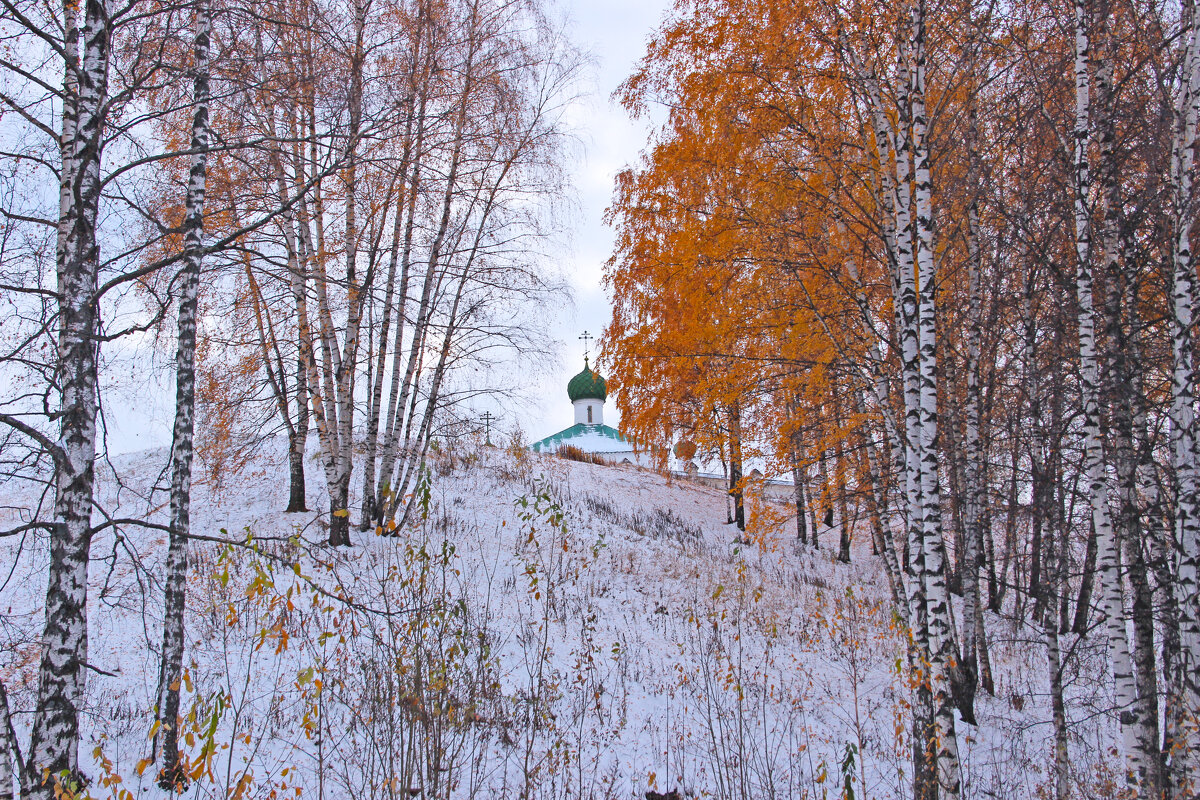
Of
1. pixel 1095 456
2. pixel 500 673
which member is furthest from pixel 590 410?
pixel 1095 456

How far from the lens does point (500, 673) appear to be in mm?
5840

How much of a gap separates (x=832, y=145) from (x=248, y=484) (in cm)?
1118

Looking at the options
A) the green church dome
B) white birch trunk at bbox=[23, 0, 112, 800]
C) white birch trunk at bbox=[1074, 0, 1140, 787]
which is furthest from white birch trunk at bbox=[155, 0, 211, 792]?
the green church dome

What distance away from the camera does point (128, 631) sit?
5.99m

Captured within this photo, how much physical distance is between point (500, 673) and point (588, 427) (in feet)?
86.3

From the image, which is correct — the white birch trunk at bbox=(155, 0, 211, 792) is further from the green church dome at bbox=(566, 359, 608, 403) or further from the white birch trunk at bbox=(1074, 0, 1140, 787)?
the green church dome at bbox=(566, 359, 608, 403)

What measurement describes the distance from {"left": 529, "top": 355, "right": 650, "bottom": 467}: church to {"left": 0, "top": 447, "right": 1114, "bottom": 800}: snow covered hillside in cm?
1891

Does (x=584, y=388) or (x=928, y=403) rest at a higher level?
(x=584, y=388)

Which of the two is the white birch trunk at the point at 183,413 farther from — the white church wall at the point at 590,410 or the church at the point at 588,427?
the white church wall at the point at 590,410

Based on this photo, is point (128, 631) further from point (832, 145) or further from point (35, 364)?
point (832, 145)

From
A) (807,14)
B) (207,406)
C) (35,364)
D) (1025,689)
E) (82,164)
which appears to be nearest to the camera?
(35,364)

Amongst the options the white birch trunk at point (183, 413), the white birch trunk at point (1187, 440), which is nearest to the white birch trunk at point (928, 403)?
the white birch trunk at point (1187, 440)

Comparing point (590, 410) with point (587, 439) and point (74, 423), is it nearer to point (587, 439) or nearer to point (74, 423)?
point (587, 439)

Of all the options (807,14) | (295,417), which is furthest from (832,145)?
(295,417)
